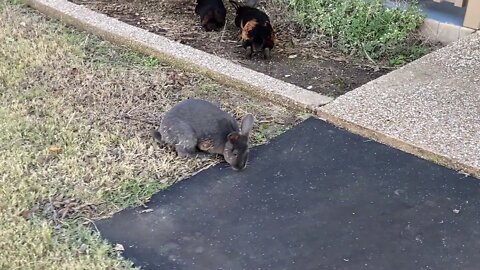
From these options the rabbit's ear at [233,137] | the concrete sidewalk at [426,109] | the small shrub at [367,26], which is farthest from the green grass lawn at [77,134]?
the small shrub at [367,26]

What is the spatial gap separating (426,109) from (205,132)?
1586mm

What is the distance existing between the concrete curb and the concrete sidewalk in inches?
12.3

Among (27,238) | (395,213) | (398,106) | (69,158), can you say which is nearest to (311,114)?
(398,106)

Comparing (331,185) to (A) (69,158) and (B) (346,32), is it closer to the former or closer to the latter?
(A) (69,158)

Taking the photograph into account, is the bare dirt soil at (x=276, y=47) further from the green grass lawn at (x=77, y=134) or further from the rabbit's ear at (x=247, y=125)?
the rabbit's ear at (x=247, y=125)

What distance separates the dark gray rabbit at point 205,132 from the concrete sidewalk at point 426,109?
81cm

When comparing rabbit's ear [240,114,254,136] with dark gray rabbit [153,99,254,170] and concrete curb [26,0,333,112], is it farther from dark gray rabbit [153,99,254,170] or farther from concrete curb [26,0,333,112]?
concrete curb [26,0,333,112]

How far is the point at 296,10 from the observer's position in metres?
6.72

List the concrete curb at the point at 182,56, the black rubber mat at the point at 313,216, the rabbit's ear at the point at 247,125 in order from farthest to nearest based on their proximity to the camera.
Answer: the concrete curb at the point at 182,56 < the rabbit's ear at the point at 247,125 < the black rubber mat at the point at 313,216

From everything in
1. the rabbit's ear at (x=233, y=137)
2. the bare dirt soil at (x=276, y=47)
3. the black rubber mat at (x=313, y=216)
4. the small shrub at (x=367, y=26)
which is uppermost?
the small shrub at (x=367, y=26)

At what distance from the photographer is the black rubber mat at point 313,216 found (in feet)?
11.8

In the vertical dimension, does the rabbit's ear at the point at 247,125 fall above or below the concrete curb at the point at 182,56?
above

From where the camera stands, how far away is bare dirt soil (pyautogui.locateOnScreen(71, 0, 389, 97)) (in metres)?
5.70

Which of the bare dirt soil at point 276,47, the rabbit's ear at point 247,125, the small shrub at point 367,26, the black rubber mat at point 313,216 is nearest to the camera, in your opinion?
the black rubber mat at point 313,216
